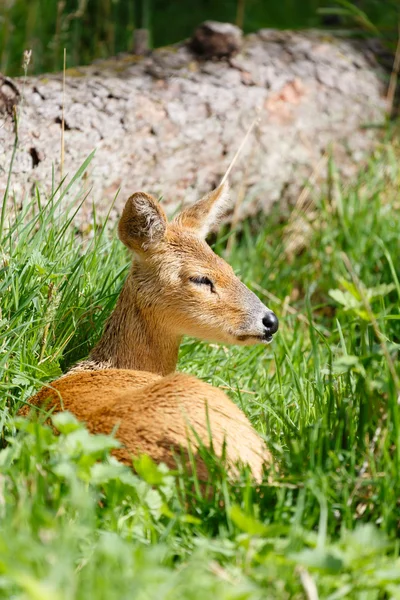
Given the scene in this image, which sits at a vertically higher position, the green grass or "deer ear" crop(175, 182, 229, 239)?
"deer ear" crop(175, 182, 229, 239)

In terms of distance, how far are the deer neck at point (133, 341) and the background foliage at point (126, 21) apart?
282 centimetres

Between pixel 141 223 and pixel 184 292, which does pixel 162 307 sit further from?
pixel 141 223

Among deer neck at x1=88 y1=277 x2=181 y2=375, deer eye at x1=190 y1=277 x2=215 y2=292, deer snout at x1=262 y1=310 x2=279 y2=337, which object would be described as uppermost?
deer eye at x1=190 y1=277 x2=215 y2=292

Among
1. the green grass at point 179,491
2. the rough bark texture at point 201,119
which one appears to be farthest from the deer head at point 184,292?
the rough bark texture at point 201,119

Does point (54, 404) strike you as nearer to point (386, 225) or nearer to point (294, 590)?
point (294, 590)

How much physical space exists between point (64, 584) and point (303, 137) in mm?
4755

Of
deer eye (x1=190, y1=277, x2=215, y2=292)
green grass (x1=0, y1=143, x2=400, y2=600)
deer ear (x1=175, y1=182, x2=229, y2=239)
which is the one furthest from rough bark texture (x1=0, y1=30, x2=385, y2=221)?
deer eye (x1=190, y1=277, x2=215, y2=292)

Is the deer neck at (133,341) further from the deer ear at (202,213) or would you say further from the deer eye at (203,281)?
the deer ear at (202,213)

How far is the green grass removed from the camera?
84.9 inches

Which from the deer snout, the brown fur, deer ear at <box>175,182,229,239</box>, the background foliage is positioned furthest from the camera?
the background foliage

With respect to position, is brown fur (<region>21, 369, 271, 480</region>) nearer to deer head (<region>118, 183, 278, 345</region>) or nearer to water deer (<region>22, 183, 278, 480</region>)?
water deer (<region>22, 183, 278, 480</region>)

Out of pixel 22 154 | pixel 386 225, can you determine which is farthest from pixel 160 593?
pixel 386 225

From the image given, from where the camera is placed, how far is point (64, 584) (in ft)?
6.72

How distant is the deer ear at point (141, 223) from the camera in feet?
13.1
